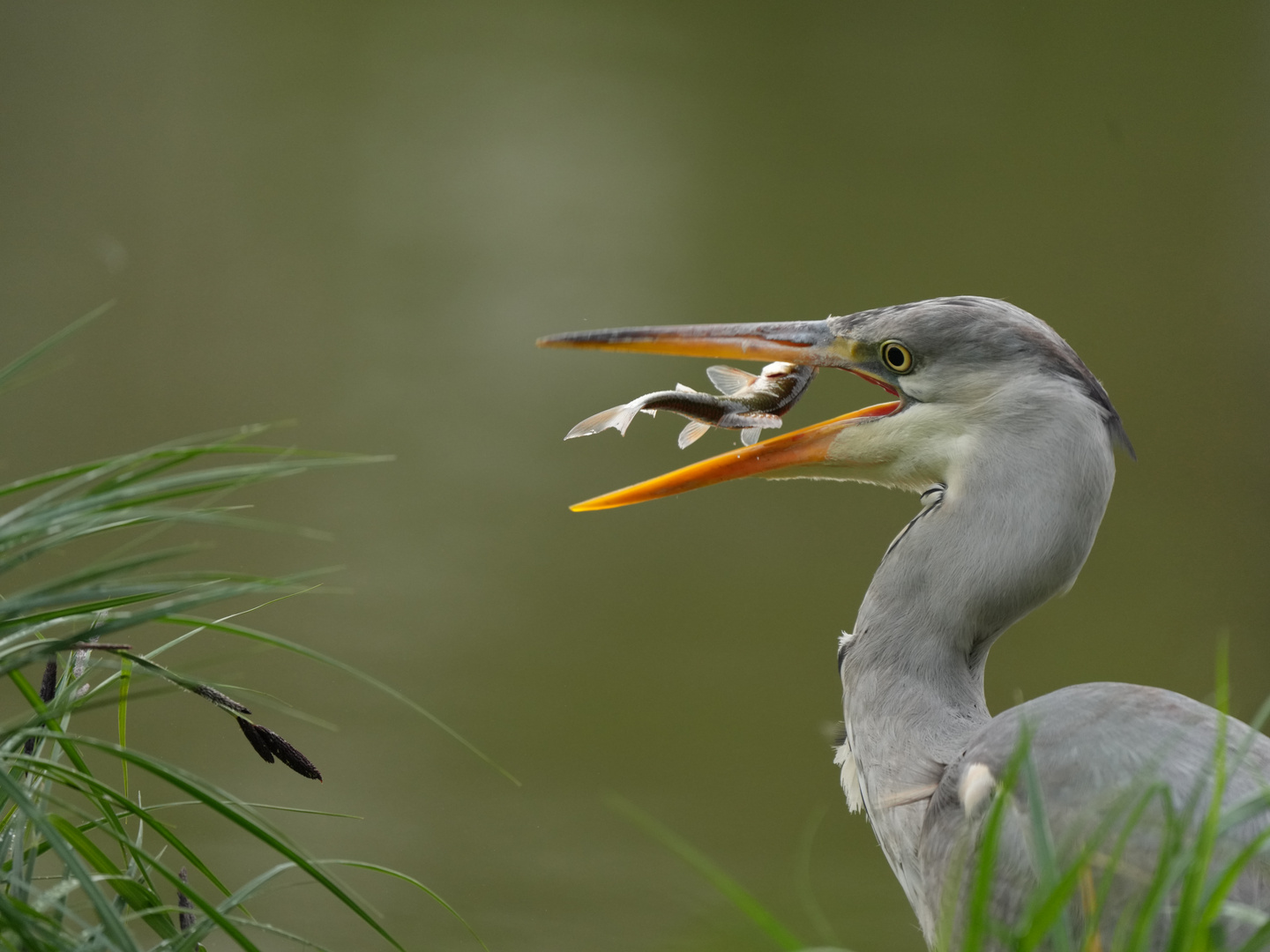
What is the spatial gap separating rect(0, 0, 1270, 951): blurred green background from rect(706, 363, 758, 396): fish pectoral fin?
3.65ft

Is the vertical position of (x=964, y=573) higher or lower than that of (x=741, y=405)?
lower

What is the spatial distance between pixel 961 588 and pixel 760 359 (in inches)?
10.6

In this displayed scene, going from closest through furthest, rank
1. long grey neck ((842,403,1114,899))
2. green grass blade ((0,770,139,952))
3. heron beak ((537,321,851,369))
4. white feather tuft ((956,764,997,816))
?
1. green grass blade ((0,770,139,952))
2. white feather tuft ((956,764,997,816))
3. long grey neck ((842,403,1114,899))
4. heron beak ((537,321,851,369))

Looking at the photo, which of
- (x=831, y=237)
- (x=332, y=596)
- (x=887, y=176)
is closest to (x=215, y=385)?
(x=332, y=596)

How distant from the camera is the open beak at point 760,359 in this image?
925mm

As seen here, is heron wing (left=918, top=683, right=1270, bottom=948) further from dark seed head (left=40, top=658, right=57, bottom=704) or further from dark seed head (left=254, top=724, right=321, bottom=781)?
dark seed head (left=40, top=658, right=57, bottom=704)

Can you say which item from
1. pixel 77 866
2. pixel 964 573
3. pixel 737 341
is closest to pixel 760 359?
pixel 737 341

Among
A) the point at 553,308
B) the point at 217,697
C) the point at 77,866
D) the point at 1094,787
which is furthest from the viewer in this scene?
the point at 553,308

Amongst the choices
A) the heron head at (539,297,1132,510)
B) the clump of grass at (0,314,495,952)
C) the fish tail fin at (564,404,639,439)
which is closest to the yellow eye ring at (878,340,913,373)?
the heron head at (539,297,1132,510)

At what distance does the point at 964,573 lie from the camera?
0.81 m

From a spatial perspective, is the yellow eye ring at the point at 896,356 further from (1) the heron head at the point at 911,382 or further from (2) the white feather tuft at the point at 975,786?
(2) the white feather tuft at the point at 975,786

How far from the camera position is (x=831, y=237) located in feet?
7.45

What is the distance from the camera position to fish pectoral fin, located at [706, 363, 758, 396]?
3.35 ft

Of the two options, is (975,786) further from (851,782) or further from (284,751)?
(284,751)
